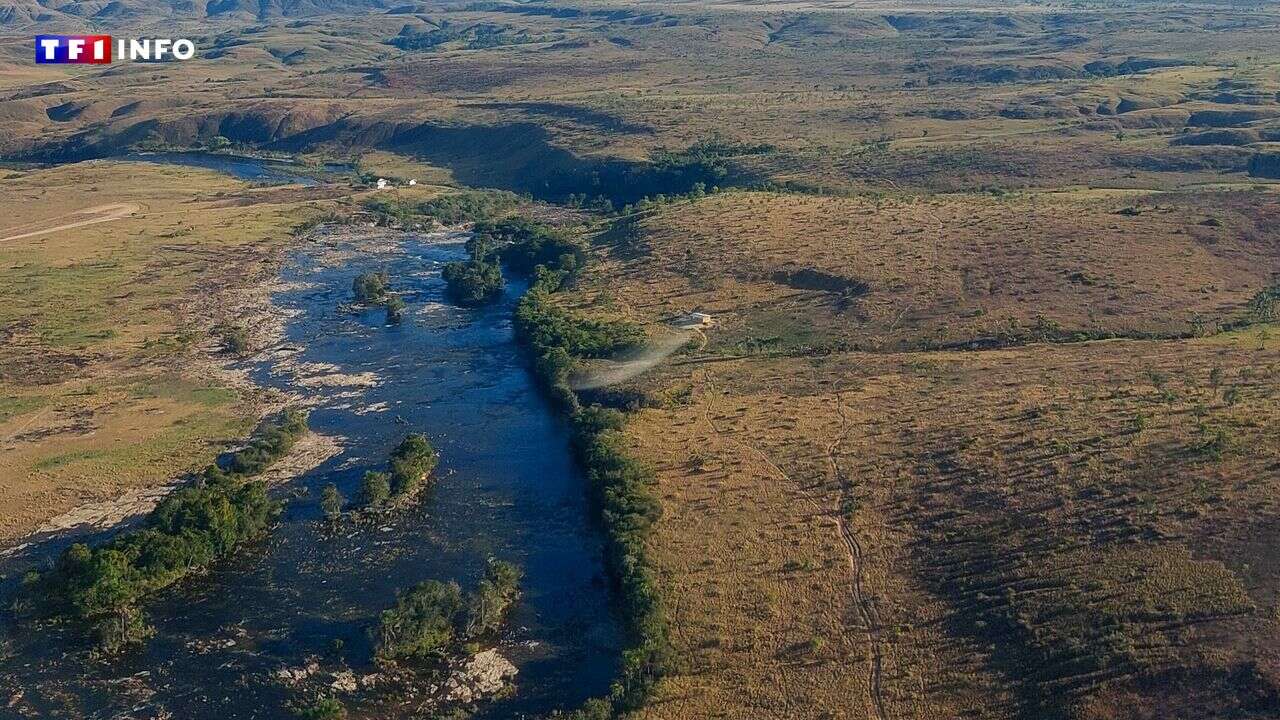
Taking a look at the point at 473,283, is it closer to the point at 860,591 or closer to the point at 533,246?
the point at 533,246

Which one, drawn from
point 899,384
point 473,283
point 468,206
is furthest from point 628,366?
→ point 468,206

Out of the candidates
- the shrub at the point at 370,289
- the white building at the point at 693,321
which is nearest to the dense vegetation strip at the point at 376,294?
the shrub at the point at 370,289

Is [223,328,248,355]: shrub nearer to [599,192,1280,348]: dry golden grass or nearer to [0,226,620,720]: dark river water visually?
[0,226,620,720]: dark river water

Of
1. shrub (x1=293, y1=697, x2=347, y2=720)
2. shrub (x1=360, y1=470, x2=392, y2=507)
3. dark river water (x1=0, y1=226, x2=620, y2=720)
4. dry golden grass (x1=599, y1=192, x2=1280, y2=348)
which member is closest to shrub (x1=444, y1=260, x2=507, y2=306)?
dry golden grass (x1=599, y1=192, x2=1280, y2=348)

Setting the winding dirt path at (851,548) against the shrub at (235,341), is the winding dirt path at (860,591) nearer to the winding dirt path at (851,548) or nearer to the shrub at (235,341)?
the winding dirt path at (851,548)

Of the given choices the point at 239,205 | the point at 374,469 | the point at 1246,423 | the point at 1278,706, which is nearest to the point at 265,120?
the point at 239,205

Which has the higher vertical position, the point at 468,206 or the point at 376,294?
the point at 376,294

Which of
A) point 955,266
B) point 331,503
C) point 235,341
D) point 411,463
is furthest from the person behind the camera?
point 955,266
